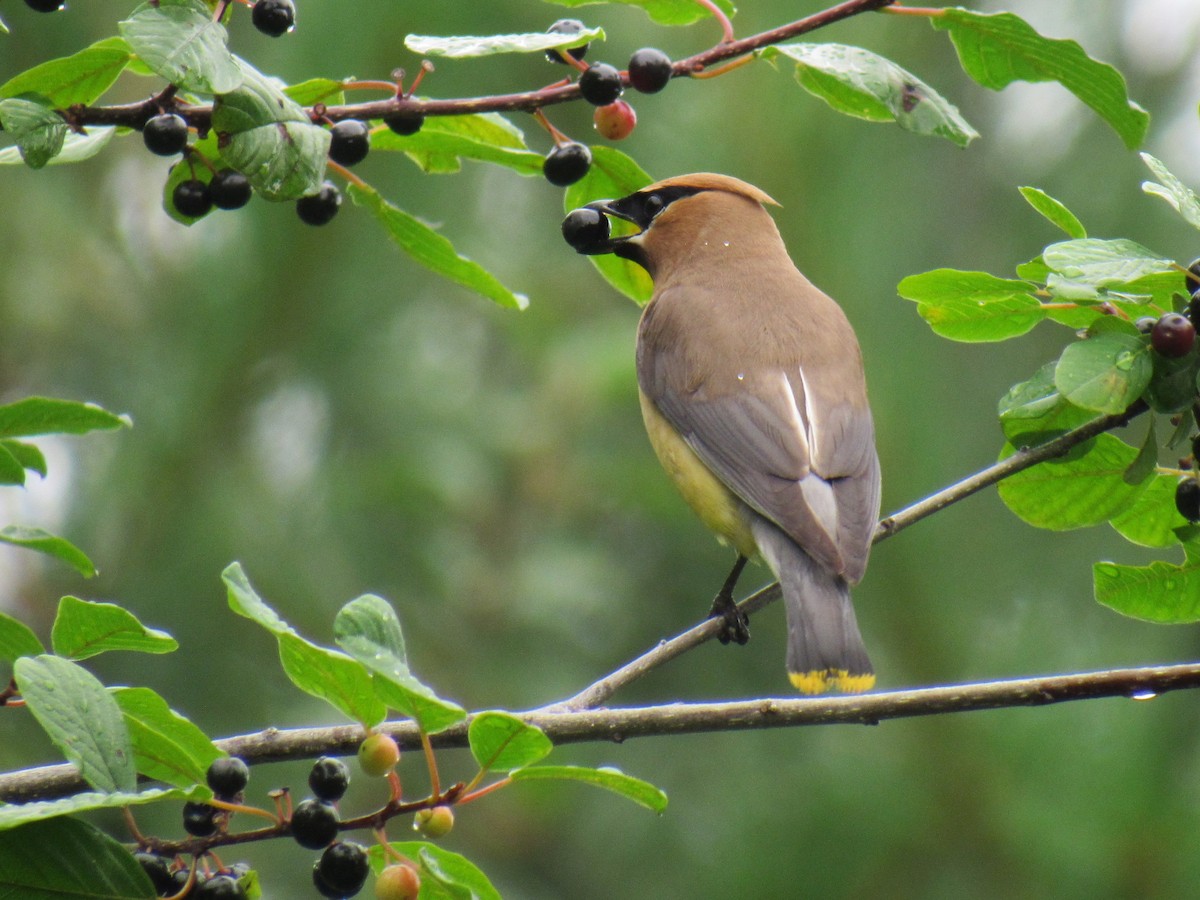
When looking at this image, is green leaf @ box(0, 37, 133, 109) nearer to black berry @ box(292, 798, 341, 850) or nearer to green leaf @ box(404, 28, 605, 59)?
green leaf @ box(404, 28, 605, 59)

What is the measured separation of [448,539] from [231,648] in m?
1.43

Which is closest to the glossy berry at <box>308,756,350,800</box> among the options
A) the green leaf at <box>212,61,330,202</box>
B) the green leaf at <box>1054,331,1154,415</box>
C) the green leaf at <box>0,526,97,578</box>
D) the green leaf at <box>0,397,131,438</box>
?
the green leaf at <box>0,526,97,578</box>

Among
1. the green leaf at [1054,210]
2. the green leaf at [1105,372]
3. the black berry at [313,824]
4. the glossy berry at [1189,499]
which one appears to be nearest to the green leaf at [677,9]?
the green leaf at [1054,210]

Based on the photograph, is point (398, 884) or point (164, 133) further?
point (164, 133)

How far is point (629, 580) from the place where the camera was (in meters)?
6.61

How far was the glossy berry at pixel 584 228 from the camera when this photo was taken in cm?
336

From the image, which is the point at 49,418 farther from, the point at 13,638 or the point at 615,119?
the point at 615,119

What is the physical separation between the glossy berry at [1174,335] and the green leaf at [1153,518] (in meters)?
0.37

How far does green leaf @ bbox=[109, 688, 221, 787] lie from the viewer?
187 cm

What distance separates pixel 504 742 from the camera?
6.15 feet

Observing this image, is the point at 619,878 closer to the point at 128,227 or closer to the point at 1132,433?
the point at 1132,433

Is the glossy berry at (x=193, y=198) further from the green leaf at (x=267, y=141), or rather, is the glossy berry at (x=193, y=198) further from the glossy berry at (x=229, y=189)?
the green leaf at (x=267, y=141)

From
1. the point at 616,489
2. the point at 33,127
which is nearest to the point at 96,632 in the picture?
the point at 33,127

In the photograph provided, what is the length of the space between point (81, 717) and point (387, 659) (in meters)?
0.35
